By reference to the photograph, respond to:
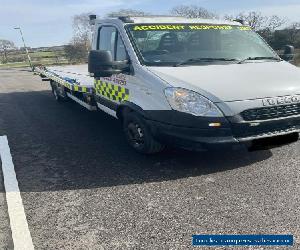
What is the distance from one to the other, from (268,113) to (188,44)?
1586mm

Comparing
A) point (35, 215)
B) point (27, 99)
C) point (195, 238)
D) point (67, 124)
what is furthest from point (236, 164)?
point (27, 99)

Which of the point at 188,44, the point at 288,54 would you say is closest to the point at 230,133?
the point at 188,44

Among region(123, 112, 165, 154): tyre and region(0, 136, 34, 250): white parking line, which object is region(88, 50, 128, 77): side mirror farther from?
region(0, 136, 34, 250): white parking line

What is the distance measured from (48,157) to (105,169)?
1038mm

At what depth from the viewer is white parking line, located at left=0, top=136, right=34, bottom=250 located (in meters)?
3.01

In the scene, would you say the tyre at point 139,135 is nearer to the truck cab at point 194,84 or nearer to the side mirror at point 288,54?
the truck cab at point 194,84

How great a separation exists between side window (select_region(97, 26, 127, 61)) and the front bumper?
4.52 feet

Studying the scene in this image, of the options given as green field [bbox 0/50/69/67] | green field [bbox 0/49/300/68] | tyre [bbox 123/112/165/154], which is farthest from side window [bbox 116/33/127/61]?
green field [bbox 0/50/69/67]

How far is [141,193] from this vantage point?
3.85 m

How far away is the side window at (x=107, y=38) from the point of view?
5340 millimetres

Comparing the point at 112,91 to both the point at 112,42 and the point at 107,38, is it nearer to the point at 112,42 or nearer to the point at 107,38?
the point at 112,42

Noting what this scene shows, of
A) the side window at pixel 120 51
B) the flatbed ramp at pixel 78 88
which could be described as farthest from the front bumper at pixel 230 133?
the flatbed ramp at pixel 78 88

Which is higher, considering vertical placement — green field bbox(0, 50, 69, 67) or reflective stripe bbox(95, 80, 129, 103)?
reflective stripe bbox(95, 80, 129, 103)

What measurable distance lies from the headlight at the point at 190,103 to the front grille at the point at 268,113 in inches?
12.9
